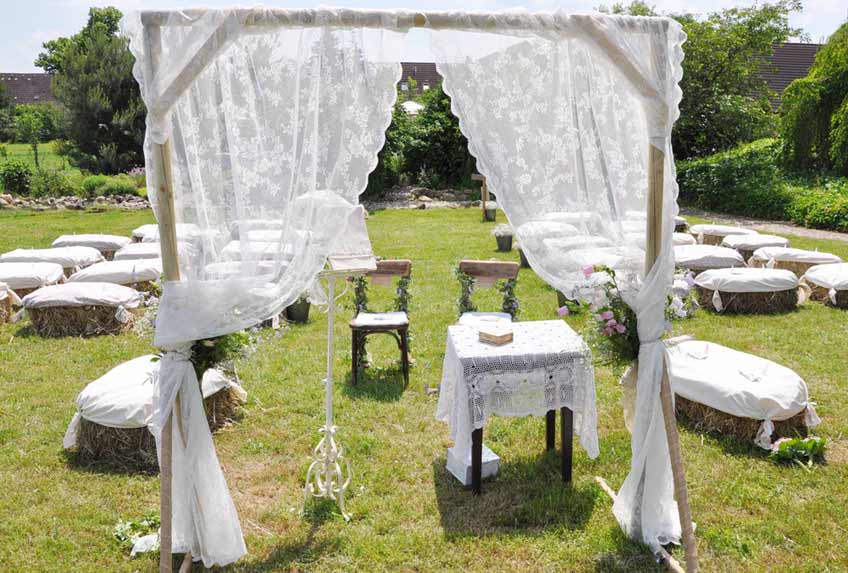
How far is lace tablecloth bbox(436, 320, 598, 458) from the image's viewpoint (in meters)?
4.50

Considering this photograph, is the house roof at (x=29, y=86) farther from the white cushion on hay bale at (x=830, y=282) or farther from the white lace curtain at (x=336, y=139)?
the white lace curtain at (x=336, y=139)

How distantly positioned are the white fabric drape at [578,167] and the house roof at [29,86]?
59447mm

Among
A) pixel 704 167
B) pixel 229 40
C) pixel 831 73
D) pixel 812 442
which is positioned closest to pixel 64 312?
pixel 229 40

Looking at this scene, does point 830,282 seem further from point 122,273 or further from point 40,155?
point 40,155

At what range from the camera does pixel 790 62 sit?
100ft

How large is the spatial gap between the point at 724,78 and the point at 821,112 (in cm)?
420

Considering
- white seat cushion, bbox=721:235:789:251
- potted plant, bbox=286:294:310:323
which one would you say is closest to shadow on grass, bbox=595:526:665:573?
potted plant, bbox=286:294:310:323

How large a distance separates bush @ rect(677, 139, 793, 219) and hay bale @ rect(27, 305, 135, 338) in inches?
604

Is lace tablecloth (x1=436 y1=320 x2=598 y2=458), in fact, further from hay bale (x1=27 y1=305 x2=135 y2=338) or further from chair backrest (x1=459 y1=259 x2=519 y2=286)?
hay bale (x1=27 y1=305 x2=135 y2=338)

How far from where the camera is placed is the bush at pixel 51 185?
21.6m

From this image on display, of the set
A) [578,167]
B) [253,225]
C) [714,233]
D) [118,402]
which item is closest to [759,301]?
[714,233]

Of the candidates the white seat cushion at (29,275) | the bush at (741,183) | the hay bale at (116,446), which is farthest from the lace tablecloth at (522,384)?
the bush at (741,183)

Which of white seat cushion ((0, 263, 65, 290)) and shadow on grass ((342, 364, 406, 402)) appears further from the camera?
white seat cushion ((0, 263, 65, 290))

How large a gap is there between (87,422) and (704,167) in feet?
59.9
